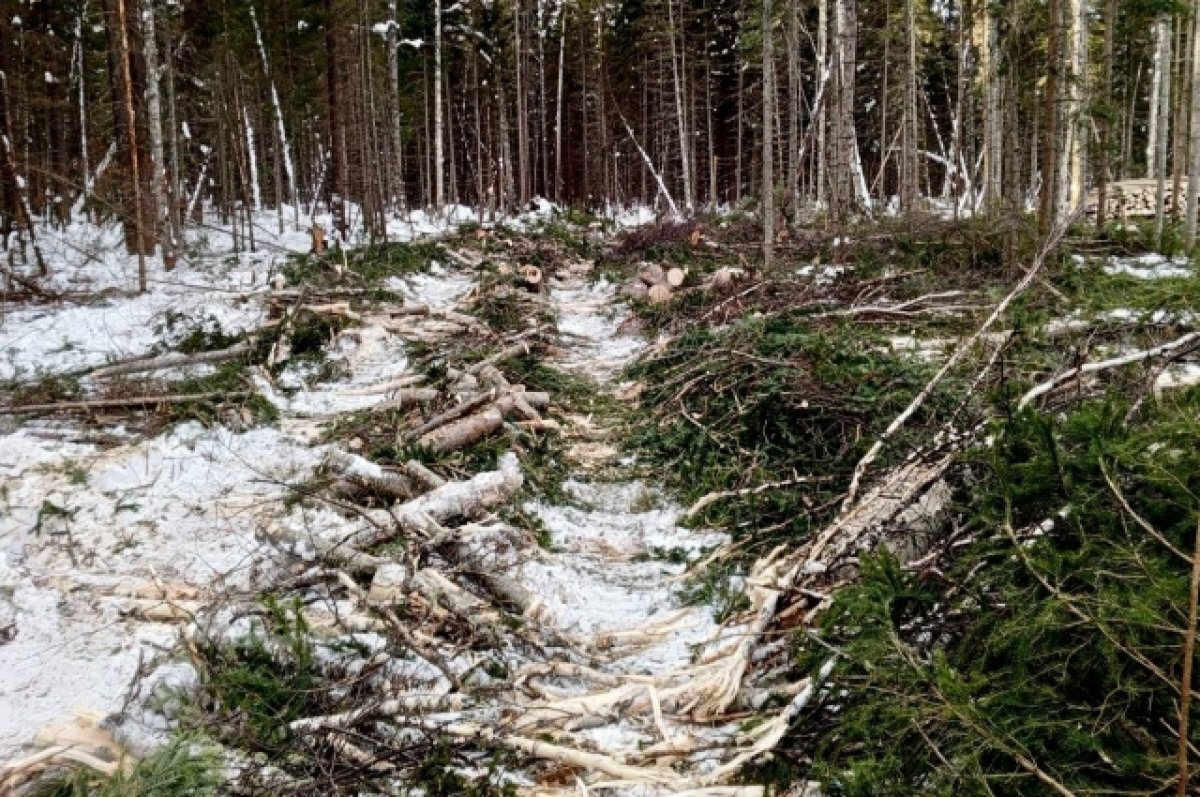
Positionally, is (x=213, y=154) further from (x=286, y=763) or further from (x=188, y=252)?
(x=286, y=763)

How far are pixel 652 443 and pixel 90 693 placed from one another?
4.78 meters

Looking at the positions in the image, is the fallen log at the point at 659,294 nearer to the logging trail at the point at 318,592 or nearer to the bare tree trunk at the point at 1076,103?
the logging trail at the point at 318,592

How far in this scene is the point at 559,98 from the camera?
1270 inches

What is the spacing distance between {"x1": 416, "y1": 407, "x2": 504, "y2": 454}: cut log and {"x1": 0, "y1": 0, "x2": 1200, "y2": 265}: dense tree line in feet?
26.7

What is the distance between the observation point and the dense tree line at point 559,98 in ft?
48.2

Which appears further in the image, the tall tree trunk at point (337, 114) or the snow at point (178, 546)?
the tall tree trunk at point (337, 114)

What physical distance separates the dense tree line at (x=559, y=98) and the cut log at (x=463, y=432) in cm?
814

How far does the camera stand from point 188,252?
17.2 m

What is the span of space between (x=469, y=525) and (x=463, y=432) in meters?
1.83

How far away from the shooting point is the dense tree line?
14680mm

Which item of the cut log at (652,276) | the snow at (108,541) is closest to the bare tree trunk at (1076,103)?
the cut log at (652,276)

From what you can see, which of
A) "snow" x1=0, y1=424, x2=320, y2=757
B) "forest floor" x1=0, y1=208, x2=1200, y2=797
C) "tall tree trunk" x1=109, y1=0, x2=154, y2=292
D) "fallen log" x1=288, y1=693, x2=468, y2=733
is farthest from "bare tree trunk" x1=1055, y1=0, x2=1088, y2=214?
"tall tree trunk" x1=109, y1=0, x2=154, y2=292

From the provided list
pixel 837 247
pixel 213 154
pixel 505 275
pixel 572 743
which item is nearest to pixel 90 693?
pixel 572 743

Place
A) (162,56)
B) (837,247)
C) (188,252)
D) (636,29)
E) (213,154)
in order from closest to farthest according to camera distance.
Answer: (837,247), (188,252), (162,56), (213,154), (636,29)
